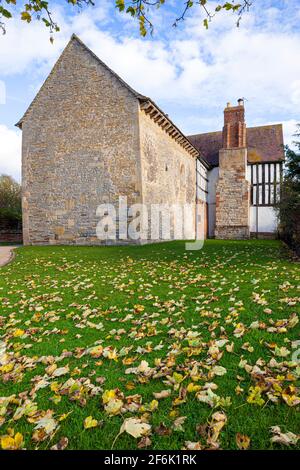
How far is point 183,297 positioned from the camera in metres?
5.41

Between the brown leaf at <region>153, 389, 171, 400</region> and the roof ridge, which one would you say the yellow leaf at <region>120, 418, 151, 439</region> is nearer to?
the brown leaf at <region>153, 389, 171, 400</region>

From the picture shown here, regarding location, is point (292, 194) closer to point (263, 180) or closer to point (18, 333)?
point (18, 333)

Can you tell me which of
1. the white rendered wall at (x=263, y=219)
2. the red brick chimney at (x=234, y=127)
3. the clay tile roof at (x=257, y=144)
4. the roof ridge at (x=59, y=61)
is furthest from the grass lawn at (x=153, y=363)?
the clay tile roof at (x=257, y=144)

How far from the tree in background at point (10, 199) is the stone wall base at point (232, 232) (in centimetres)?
1504

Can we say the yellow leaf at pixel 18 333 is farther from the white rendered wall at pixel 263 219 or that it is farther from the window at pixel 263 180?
the window at pixel 263 180

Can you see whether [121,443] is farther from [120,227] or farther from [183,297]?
[120,227]

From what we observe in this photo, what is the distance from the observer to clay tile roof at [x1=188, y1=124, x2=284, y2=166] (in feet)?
80.1

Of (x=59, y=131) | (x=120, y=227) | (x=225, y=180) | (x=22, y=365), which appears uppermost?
(x=59, y=131)

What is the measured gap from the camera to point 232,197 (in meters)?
23.2

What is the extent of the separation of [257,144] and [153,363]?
2595 cm

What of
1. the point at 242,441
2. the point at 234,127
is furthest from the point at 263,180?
the point at 242,441

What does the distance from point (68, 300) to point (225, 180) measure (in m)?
19.9

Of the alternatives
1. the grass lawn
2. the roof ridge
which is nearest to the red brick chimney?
the roof ridge

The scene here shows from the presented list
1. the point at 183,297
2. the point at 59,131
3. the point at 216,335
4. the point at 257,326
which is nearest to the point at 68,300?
the point at 183,297
